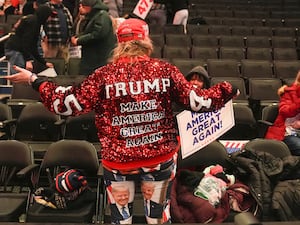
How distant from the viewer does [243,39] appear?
25.8ft

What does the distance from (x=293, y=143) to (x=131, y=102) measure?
229 cm

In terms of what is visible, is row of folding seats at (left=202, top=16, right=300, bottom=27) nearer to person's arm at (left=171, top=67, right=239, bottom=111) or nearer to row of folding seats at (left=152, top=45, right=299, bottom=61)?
row of folding seats at (left=152, top=45, right=299, bottom=61)

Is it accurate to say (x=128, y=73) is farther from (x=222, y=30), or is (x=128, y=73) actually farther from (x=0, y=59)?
(x=222, y=30)

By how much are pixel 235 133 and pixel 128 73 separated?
2.63 meters

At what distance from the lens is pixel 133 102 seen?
7.13ft

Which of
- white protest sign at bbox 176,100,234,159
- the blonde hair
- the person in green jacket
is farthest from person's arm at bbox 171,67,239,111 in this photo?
the person in green jacket

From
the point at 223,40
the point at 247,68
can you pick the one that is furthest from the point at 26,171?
the point at 223,40

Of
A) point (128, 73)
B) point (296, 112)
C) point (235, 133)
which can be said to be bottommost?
point (235, 133)

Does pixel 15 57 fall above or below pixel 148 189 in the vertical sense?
above

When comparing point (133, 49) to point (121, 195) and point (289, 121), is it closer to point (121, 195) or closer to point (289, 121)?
point (121, 195)

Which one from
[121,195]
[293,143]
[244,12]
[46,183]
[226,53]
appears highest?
[244,12]

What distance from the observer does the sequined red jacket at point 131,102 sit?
2.17 m

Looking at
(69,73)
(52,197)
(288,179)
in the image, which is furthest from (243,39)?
(52,197)

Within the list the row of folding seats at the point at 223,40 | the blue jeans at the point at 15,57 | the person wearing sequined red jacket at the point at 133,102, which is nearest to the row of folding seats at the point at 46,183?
the person wearing sequined red jacket at the point at 133,102
